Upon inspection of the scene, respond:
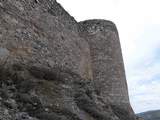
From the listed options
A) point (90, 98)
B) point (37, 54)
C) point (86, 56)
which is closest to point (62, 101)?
point (90, 98)

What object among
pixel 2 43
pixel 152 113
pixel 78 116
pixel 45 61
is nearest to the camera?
pixel 78 116

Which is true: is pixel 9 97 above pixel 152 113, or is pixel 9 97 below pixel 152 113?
above

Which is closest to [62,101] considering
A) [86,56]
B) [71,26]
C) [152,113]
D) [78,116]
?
[78,116]

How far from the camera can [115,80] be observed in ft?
55.0

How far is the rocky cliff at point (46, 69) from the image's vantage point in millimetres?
7488

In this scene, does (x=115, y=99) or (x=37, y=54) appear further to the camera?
(x=115, y=99)

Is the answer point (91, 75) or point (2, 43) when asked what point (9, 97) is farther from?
point (91, 75)

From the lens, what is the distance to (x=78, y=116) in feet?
27.2

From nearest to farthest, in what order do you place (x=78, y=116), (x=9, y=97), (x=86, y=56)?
1. (x=9, y=97)
2. (x=78, y=116)
3. (x=86, y=56)

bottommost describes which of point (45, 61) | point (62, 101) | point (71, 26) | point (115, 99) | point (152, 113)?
point (152, 113)

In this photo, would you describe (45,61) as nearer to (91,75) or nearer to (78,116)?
(78,116)

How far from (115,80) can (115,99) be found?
97 cm

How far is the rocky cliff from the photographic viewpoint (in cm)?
749

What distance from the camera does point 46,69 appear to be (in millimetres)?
10125
